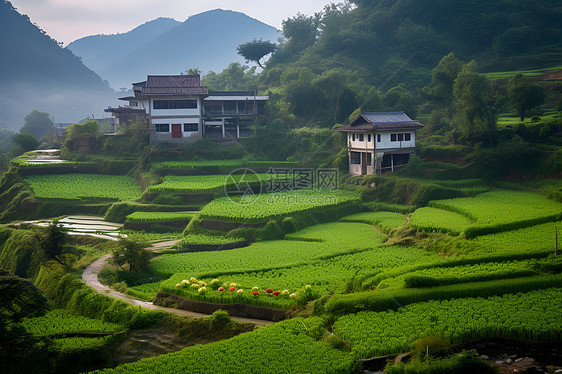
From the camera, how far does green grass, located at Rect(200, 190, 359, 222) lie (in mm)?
33500

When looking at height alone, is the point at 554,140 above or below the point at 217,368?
above

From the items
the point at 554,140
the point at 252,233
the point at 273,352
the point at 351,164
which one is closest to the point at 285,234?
the point at 252,233

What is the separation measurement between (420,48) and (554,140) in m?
42.1

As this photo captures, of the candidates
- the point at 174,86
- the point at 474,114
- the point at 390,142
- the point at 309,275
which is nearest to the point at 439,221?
the point at 309,275

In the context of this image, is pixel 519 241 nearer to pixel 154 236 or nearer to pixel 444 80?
pixel 154 236

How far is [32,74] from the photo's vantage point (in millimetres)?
133125

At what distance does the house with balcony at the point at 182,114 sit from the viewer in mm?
50531

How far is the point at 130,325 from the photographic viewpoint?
1867 cm

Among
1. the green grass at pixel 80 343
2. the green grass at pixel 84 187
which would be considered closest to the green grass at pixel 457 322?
the green grass at pixel 80 343

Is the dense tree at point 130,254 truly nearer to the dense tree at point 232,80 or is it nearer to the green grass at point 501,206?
the green grass at point 501,206

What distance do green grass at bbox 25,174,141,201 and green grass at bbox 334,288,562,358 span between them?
2822 centimetres

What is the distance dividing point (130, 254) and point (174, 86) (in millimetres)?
28377

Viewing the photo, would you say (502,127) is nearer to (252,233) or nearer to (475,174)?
(475,174)

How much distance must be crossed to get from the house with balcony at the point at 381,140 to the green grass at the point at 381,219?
608 centimetres
